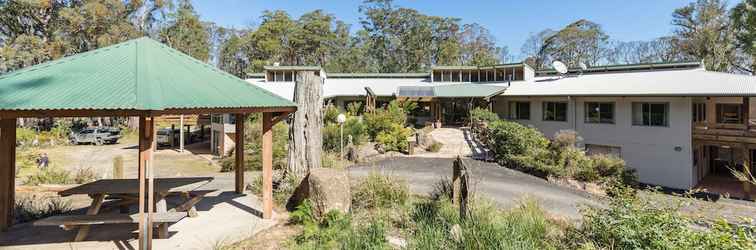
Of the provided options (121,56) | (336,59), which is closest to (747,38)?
(121,56)

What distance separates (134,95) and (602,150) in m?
21.2

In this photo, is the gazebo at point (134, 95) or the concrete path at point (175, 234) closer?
the gazebo at point (134, 95)

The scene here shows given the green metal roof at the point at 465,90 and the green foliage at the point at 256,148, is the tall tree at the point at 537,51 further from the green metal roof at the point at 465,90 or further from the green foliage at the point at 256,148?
the green foliage at the point at 256,148

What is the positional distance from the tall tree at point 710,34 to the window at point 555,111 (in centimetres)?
2160

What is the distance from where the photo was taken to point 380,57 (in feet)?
164

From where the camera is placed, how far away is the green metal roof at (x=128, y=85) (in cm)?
488

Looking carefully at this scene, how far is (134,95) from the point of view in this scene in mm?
5008

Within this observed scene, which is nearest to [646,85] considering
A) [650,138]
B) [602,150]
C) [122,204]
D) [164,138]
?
[650,138]

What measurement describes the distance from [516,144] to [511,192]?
557 cm

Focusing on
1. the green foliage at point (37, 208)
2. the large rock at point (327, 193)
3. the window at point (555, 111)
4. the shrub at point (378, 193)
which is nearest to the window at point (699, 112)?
the window at point (555, 111)

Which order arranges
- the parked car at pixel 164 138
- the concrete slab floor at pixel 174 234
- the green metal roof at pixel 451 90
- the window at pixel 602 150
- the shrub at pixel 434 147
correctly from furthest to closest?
the parked car at pixel 164 138
the green metal roof at pixel 451 90
the shrub at pixel 434 147
the window at pixel 602 150
the concrete slab floor at pixel 174 234

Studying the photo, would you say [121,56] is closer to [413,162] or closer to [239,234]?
[239,234]

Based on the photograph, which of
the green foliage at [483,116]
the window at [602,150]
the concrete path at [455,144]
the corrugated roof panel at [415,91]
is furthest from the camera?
the corrugated roof panel at [415,91]

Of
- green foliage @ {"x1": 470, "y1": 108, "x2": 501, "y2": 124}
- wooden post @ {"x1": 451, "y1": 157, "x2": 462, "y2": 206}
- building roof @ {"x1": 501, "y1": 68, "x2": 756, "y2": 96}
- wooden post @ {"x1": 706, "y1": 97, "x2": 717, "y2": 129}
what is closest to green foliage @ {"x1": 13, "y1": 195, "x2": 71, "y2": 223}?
wooden post @ {"x1": 451, "y1": 157, "x2": 462, "y2": 206}
